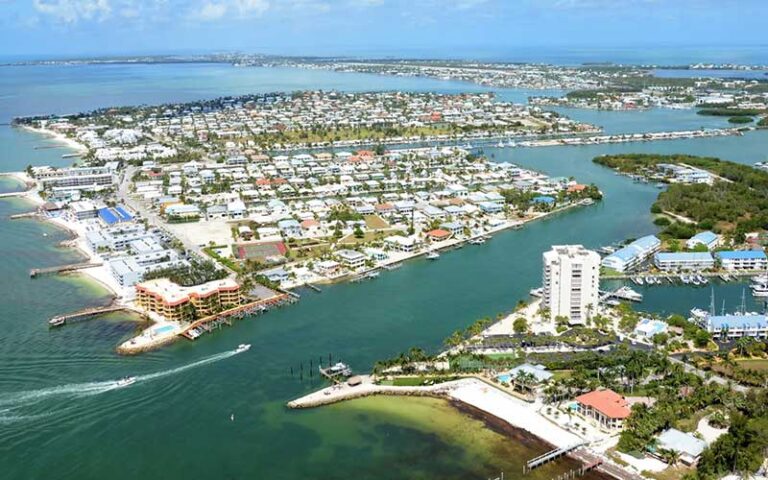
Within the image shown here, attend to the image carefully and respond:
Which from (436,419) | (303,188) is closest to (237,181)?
(303,188)

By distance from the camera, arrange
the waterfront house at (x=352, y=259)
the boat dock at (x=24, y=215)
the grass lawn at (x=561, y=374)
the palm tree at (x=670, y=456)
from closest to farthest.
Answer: the palm tree at (x=670, y=456) → the grass lawn at (x=561, y=374) → the waterfront house at (x=352, y=259) → the boat dock at (x=24, y=215)

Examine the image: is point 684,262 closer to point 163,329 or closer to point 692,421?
point 692,421

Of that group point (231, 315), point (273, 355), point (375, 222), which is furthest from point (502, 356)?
point (375, 222)

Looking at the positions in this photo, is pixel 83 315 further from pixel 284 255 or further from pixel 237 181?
pixel 237 181

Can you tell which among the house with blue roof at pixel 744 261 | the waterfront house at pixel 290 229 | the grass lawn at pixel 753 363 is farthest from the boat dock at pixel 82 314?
the house with blue roof at pixel 744 261

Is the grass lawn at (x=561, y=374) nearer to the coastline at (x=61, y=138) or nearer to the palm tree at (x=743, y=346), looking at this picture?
the palm tree at (x=743, y=346)

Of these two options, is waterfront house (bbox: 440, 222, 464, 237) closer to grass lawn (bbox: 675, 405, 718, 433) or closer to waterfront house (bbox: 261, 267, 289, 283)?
waterfront house (bbox: 261, 267, 289, 283)
